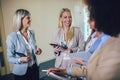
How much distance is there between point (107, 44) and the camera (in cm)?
82

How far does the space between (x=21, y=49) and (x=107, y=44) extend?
66.3 inches

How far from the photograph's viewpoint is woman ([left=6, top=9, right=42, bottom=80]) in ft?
7.66

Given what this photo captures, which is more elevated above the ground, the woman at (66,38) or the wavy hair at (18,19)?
the wavy hair at (18,19)

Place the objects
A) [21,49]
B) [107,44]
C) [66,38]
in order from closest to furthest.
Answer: [107,44] < [21,49] < [66,38]

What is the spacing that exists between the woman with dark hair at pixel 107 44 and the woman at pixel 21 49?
5.28ft

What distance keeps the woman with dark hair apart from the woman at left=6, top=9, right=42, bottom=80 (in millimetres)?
1609

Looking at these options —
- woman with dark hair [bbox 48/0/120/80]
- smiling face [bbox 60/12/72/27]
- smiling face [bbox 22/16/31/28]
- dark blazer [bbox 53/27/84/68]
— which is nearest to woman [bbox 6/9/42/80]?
smiling face [bbox 22/16/31/28]

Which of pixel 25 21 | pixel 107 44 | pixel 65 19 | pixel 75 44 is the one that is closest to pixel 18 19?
pixel 25 21

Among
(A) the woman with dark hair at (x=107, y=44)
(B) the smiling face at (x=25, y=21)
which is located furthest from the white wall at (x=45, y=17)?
(A) the woman with dark hair at (x=107, y=44)

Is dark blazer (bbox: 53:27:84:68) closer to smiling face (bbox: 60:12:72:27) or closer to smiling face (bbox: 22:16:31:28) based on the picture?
smiling face (bbox: 60:12:72:27)

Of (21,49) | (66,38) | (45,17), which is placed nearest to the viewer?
(21,49)

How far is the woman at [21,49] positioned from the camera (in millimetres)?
2336

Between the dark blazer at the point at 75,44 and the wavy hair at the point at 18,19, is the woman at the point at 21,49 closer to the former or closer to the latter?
the wavy hair at the point at 18,19

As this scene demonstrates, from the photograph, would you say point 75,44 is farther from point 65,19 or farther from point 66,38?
point 65,19
